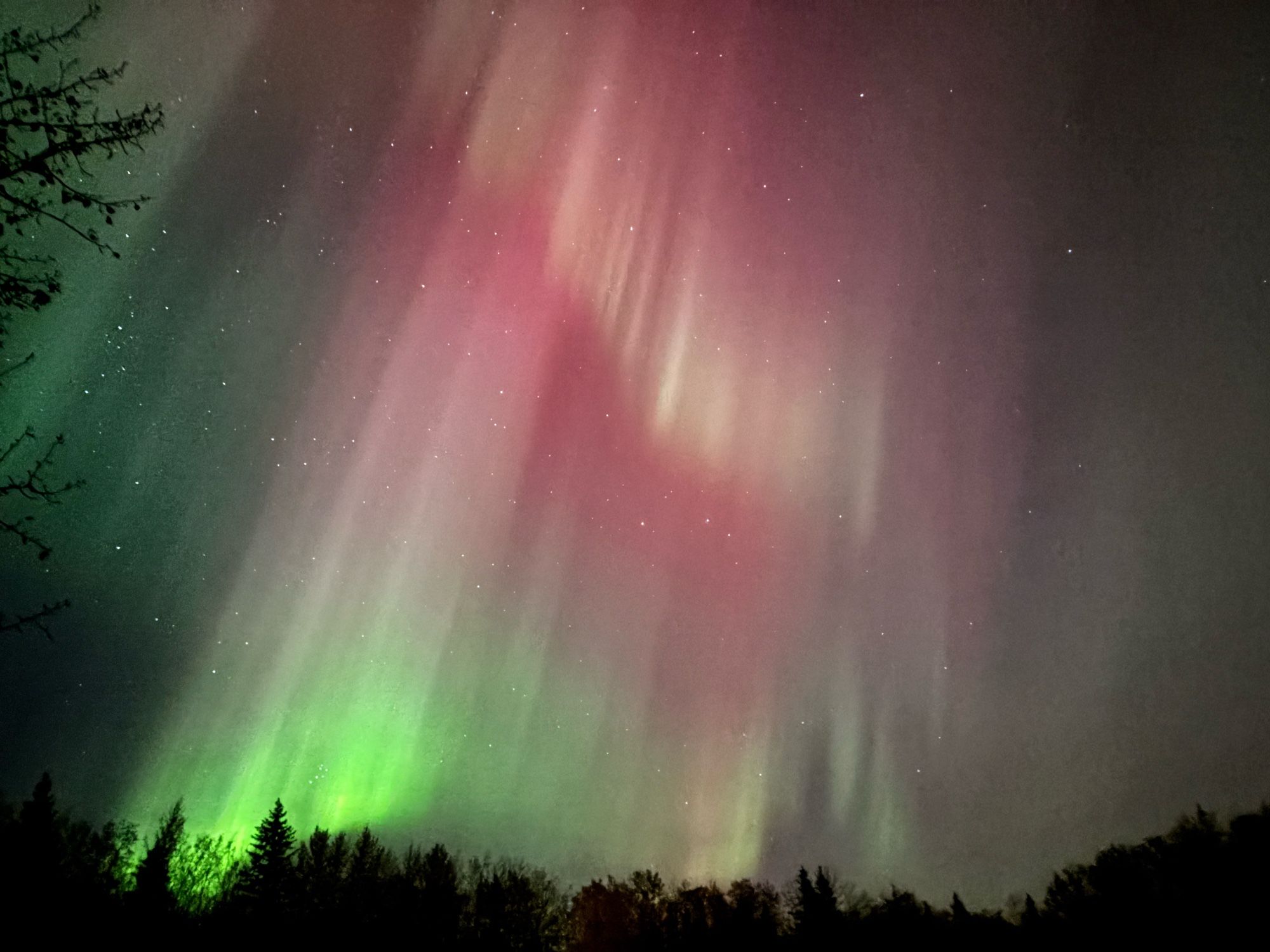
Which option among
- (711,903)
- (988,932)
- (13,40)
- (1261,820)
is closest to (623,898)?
(711,903)

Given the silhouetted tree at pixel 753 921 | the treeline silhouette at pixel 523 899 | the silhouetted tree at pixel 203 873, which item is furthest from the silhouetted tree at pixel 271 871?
the silhouetted tree at pixel 753 921

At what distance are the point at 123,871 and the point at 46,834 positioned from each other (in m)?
30.4

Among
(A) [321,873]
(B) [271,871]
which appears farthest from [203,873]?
(B) [271,871]

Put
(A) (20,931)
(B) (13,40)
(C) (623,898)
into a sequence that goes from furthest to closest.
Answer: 1. (C) (623,898)
2. (A) (20,931)
3. (B) (13,40)

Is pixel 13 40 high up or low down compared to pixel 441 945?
up

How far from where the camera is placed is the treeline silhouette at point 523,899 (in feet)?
107

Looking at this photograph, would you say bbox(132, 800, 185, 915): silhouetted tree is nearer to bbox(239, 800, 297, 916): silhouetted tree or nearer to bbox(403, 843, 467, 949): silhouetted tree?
bbox(239, 800, 297, 916): silhouetted tree

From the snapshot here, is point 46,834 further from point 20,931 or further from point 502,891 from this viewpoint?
point 502,891

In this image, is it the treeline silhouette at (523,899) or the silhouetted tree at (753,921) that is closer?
the treeline silhouette at (523,899)

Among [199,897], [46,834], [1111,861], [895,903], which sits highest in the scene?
[1111,861]

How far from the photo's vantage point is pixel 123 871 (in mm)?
53406

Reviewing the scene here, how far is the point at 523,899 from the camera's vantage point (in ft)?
159

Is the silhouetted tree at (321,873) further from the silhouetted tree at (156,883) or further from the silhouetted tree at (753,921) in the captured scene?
the silhouetted tree at (753,921)

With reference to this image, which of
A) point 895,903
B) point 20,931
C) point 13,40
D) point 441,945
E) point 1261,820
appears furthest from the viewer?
point 895,903
